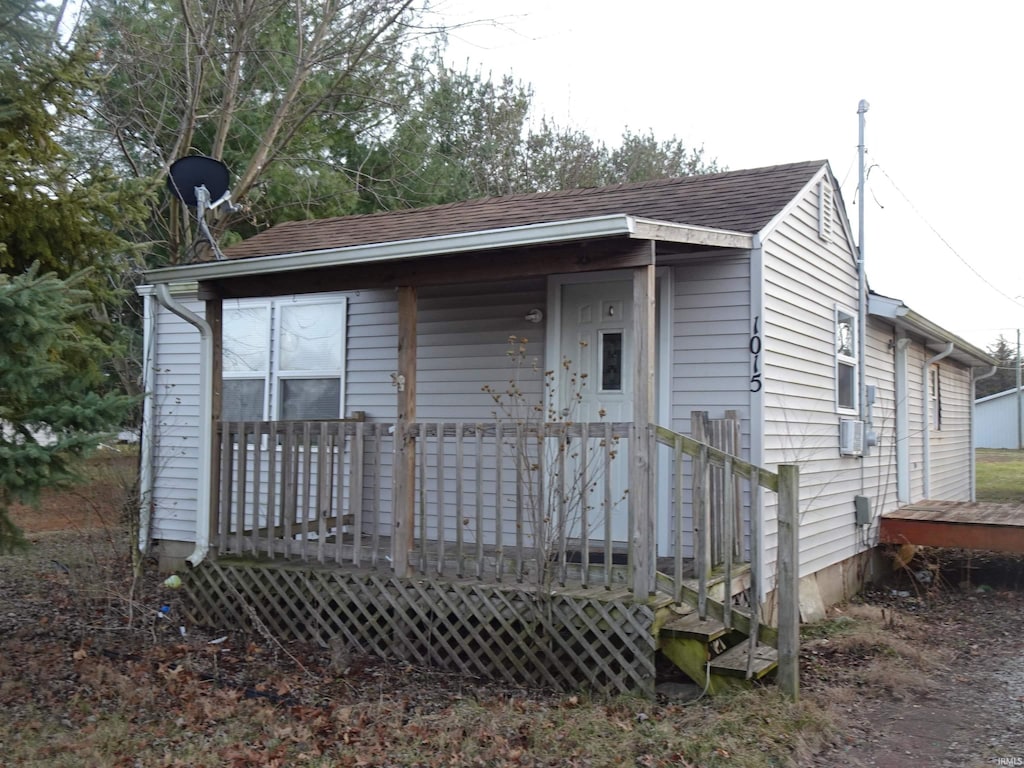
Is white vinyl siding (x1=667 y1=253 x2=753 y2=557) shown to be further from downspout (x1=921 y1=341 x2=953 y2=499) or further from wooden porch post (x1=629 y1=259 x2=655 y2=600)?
downspout (x1=921 y1=341 x2=953 y2=499)

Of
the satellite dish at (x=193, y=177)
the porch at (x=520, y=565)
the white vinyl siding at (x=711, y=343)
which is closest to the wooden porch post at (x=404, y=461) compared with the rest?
the porch at (x=520, y=565)

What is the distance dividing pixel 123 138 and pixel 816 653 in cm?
1279

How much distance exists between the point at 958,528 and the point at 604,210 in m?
5.21

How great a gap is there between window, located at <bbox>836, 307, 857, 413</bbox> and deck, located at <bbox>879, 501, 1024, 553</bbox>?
1544 mm

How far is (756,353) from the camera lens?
694cm

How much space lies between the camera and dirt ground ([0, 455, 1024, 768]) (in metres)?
4.62

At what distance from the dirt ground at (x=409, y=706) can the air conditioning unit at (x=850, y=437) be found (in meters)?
1.66

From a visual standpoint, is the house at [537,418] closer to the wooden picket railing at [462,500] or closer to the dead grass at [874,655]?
the wooden picket railing at [462,500]

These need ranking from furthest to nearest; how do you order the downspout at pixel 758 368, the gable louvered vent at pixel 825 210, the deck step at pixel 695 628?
the gable louvered vent at pixel 825 210 < the downspout at pixel 758 368 < the deck step at pixel 695 628

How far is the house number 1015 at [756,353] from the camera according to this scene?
22.6ft

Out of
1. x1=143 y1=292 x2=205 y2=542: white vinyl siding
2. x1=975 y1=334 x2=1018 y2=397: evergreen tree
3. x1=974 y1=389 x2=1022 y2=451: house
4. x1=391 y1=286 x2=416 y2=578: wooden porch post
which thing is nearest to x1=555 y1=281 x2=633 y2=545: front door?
x1=391 y1=286 x2=416 y2=578: wooden porch post

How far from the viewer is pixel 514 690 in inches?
230

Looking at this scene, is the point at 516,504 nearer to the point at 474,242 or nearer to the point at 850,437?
the point at 474,242

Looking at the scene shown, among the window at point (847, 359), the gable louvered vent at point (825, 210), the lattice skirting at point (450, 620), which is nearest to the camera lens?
the lattice skirting at point (450, 620)
